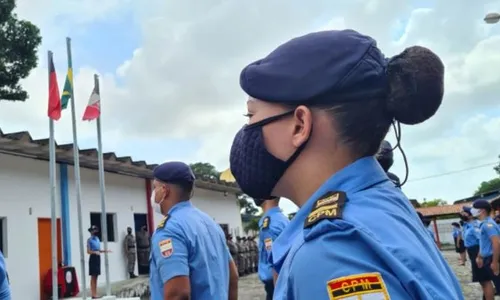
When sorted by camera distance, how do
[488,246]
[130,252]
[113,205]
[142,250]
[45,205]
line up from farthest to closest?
1. [142,250]
2. [130,252]
3. [113,205]
4. [45,205]
5. [488,246]

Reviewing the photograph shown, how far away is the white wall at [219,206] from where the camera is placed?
79.3 ft

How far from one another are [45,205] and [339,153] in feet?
47.0

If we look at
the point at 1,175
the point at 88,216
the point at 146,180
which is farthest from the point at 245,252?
the point at 1,175

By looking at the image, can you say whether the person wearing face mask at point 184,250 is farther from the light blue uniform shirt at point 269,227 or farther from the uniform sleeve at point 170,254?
the light blue uniform shirt at point 269,227

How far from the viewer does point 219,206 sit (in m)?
26.5

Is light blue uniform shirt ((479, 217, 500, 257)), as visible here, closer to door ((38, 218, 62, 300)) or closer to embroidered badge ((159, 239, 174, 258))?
embroidered badge ((159, 239, 174, 258))

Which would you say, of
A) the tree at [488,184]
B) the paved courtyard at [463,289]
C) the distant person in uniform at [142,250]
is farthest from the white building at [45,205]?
the tree at [488,184]

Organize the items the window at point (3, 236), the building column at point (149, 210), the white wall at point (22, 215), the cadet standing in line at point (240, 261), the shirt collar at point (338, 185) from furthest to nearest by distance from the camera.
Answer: the cadet standing in line at point (240, 261)
the building column at point (149, 210)
the white wall at point (22, 215)
the window at point (3, 236)
the shirt collar at point (338, 185)

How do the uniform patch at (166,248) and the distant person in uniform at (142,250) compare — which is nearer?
the uniform patch at (166,248)

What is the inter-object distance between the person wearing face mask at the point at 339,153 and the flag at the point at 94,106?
33.4ft

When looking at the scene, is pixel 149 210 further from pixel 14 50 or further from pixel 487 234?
pixel 487 234

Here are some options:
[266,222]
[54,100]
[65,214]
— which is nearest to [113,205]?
[65,214]

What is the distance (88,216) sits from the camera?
15820mm

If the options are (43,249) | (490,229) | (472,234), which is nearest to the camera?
(490,229)
